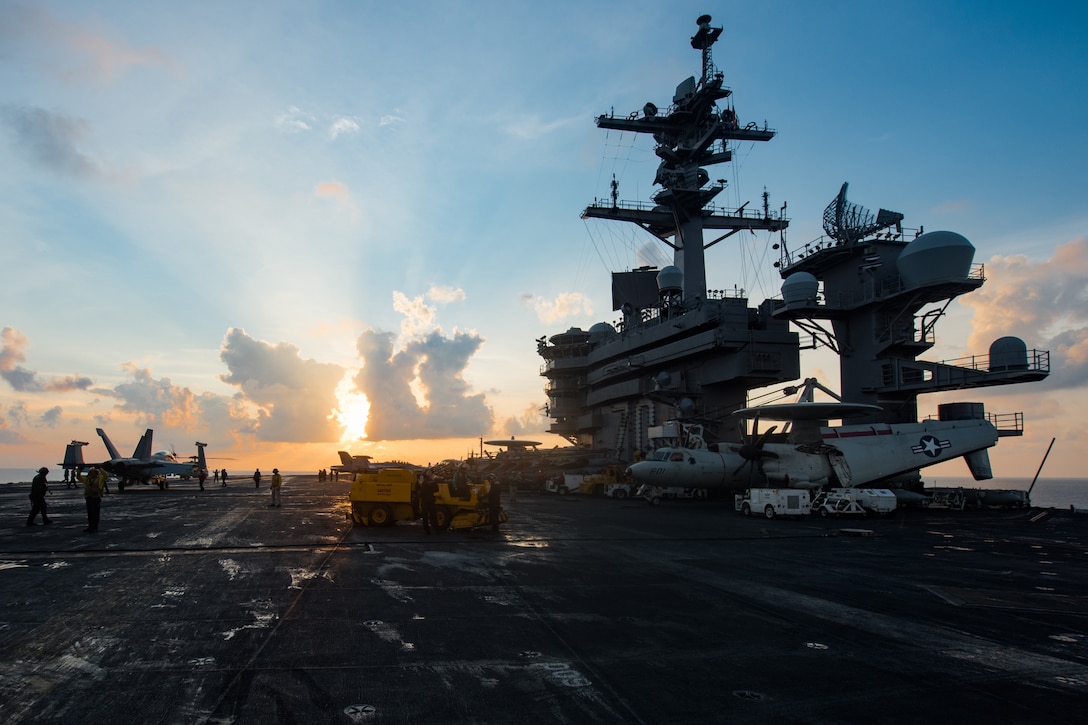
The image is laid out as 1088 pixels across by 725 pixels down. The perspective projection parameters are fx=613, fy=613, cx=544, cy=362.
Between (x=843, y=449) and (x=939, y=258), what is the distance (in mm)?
12687

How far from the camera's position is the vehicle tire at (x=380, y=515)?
848 inches

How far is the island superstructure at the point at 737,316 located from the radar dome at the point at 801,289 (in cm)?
8

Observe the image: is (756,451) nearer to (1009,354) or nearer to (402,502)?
(1009,354)

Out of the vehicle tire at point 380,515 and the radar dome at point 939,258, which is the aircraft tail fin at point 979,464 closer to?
the radar dome at point 939,258

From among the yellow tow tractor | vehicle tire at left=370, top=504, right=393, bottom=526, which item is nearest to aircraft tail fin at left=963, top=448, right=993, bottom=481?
the yellow tow tractor

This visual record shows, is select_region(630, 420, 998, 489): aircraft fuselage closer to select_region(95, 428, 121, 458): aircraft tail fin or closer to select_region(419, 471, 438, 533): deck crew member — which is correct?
select_region(419, 471, 438, 533): deck crew member

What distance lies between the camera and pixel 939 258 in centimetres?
3366

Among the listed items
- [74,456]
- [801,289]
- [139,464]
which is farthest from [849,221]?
[74,456]

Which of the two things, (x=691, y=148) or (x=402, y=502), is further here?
(x=691, y=148)

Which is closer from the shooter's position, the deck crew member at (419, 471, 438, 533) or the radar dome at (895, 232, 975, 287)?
the deck crew member at (419, 471, 438, 533)

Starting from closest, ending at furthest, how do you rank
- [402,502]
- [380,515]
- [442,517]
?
[442,517] < [402,502] < [380,515]

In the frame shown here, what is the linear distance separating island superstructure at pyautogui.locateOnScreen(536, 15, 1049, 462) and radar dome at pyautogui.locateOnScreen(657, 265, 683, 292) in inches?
4.5

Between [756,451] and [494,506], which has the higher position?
[756,451]

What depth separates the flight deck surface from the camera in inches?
226
